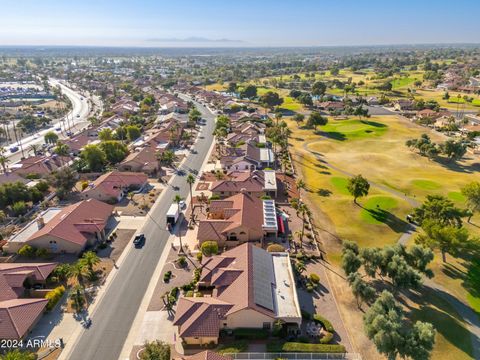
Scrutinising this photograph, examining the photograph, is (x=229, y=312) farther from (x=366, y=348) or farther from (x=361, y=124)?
(x=361, y=124)

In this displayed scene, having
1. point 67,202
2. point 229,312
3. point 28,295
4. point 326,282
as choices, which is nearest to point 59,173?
point 67,202

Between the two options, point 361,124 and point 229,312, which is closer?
point 229,312

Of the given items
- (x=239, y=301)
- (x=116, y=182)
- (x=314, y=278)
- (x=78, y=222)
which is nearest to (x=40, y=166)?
(x=116, y=182)

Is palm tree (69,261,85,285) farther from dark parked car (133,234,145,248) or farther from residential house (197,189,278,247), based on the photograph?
residential house (197,189,278,247)

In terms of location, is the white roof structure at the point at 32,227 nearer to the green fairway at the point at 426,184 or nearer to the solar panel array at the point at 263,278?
the solar panel array at the point at 263,278

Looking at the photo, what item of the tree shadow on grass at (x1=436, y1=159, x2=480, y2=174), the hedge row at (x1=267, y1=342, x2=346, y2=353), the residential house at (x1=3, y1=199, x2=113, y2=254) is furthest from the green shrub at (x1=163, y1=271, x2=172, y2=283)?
the tree shadow on grass at (x1=436, y1=159, x2=480, y2=174)

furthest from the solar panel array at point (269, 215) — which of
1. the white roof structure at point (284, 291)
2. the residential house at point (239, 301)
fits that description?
the residential house at point (239, 301)

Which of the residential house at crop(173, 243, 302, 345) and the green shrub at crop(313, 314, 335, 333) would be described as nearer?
the residential house at crop(173, 243, 302, 345)
